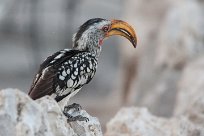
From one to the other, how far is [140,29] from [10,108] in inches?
373

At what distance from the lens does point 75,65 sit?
610cm

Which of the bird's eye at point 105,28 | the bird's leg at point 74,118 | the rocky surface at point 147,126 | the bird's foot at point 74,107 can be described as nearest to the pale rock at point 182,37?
the rocky surface at point 147,126

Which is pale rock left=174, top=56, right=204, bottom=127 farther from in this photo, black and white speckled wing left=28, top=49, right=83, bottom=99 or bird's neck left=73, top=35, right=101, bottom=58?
black and white speckled wing left=28, top=49, right=83, bottom=99

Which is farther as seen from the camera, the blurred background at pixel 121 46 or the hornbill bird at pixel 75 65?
the blurred background at pixel 121 46

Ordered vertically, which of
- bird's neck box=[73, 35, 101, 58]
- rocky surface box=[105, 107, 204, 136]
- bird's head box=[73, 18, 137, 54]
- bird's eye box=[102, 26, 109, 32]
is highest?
bird's eye box=[102, 26, 109, 32]

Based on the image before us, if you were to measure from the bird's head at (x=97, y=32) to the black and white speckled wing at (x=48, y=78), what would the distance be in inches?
14.8

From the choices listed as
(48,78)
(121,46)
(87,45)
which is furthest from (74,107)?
(121,46)

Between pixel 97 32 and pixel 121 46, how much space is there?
33.7 ft

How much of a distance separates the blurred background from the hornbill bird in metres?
3.18

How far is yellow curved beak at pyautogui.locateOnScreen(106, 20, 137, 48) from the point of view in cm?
641

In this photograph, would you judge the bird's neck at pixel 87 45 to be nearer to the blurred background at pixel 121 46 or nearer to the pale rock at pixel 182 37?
the blurred background at pixel 121 46

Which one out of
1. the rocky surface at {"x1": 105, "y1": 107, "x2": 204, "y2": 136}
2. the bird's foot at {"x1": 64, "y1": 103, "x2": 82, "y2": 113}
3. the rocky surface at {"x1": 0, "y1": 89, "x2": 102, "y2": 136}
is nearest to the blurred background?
the rocky surface at {"x1": 105, "y1": 107, "x2": 204, "y2": 136}

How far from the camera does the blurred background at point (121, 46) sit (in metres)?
11.0

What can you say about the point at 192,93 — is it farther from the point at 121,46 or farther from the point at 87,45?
the point at 121,46
